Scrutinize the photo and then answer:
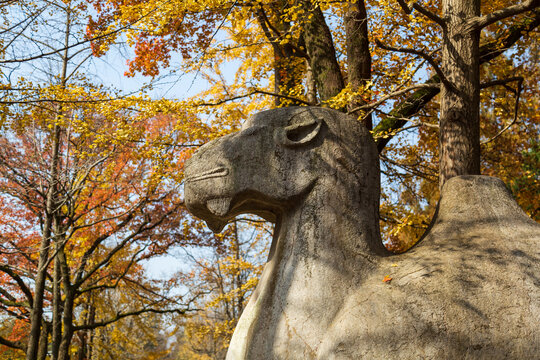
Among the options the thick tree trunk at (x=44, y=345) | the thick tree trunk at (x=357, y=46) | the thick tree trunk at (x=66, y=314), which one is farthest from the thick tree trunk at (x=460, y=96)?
the thick tree trunk at (x=44, y=345)

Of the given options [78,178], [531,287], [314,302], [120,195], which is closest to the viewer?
[531,287]

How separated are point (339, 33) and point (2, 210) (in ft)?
30.7

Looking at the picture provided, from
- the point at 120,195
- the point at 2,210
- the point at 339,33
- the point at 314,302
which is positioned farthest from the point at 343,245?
the point at 2,210

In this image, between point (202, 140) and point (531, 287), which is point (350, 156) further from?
point (202, 140)

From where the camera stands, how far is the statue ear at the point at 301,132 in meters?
3.14

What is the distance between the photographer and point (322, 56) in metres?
8.02

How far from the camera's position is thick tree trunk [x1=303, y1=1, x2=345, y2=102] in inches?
310

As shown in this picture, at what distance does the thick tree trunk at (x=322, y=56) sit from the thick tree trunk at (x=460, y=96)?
2777 mm

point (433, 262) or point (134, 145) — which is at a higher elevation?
point (134, 145)

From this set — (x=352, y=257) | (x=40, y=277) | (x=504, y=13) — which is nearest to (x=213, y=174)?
(x=352, y=257)

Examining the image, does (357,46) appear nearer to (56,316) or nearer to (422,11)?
(422,11)

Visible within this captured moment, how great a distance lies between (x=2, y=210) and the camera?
488 inches

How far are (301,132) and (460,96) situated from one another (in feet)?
8.44

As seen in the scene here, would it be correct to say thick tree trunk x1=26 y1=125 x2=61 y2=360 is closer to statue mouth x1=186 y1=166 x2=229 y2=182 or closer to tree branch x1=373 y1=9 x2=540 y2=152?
tree branch x1=373 y1=9 x2=540 y2=152
